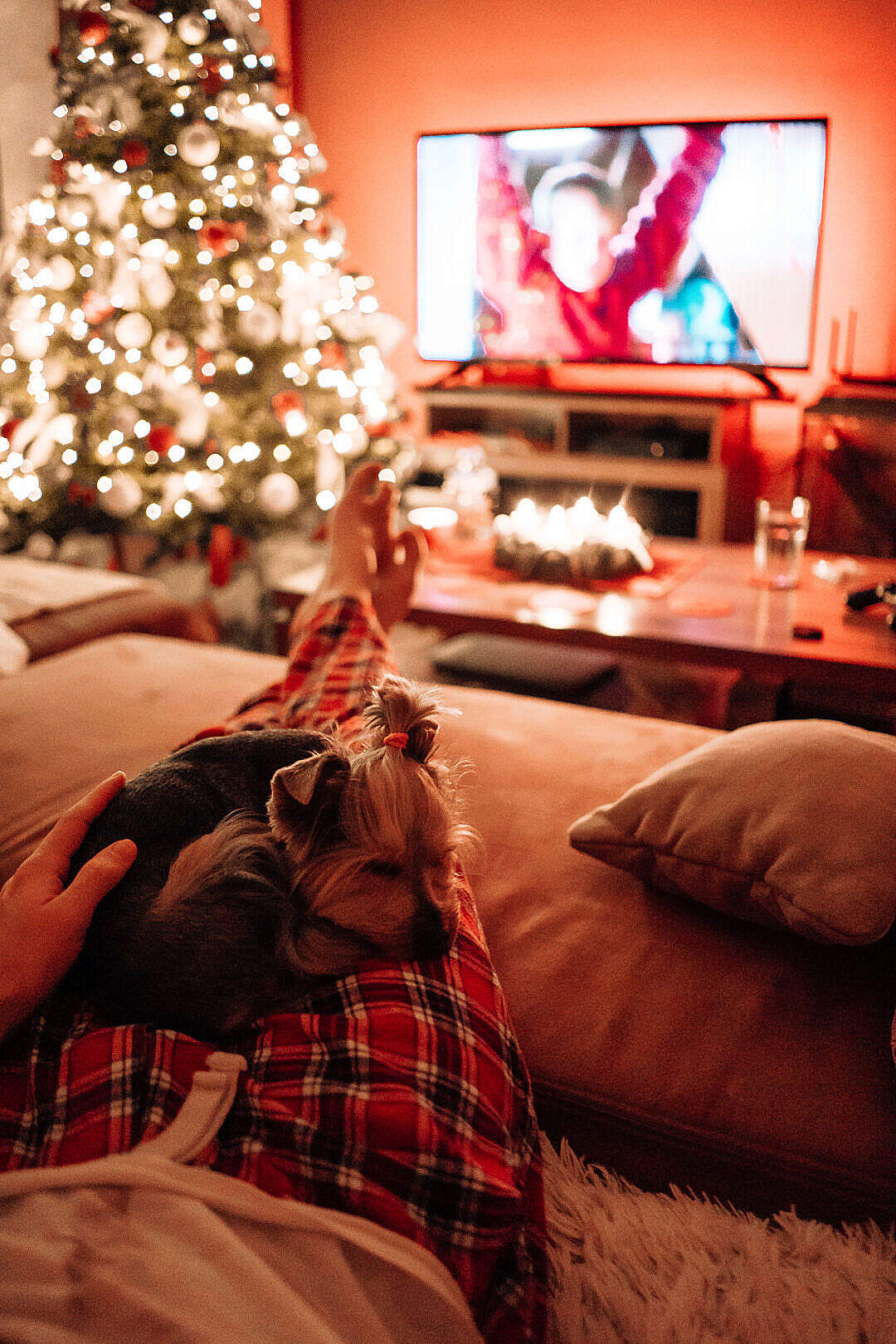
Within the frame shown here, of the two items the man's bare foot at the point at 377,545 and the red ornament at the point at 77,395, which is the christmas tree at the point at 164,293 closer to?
the red ornament at the point at 77,395

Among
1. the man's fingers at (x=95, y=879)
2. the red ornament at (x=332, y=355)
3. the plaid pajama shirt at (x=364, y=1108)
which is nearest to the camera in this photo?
the plaid pajama shirt at (x=364, y=1108)

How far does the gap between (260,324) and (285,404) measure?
0.25 metres

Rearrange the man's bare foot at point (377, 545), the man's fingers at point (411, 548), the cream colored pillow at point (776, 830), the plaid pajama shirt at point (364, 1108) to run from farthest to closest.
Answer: the man's fingers at point (411, 548)
the man's bare foot at point (377, 545)
the cream colored pillow at point (776, 830)
the plaid pajama shirt at point (364, 1108)

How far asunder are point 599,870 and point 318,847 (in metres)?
0.46

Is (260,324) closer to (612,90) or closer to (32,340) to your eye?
(32,340)

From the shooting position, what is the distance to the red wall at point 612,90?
11.1 feet

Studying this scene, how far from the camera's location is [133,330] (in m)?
2.93

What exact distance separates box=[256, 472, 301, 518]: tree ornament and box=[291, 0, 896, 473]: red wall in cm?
149

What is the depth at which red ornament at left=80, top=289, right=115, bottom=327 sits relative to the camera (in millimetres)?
2961

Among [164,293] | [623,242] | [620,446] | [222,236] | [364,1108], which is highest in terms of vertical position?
[623,242]

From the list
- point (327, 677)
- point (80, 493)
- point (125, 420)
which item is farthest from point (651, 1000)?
point (80, 493)

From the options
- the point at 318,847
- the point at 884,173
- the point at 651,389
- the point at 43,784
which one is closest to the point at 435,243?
the point at 651,389

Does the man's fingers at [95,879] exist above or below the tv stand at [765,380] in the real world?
below

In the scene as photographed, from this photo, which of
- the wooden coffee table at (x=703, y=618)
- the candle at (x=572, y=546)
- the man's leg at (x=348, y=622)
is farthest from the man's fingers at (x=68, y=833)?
the candle at (x=572, y=546)
